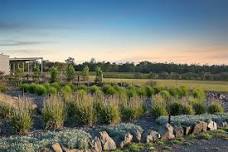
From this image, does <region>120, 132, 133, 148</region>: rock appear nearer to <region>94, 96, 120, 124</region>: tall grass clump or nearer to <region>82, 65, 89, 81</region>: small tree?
<region>94, 96, 120, 124</region>: tall grass clump

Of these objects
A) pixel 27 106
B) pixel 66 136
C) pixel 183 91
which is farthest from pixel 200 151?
pixel 183 91

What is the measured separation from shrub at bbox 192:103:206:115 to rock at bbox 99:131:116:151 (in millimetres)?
5635

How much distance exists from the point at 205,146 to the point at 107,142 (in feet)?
7.14

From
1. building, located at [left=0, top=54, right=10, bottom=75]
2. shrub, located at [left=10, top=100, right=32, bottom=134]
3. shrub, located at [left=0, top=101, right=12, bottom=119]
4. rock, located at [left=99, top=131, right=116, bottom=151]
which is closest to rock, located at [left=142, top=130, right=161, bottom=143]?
rock, located at [left=99, top=131, right=116, bottom=151]

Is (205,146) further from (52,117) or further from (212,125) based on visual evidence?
(52,117)

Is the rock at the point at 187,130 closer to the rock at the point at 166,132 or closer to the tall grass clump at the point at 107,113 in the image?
the rock at the point at 166,132

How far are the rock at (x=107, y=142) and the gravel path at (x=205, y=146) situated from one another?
126cm

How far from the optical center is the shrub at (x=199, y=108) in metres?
13.5

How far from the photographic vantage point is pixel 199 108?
1361cm

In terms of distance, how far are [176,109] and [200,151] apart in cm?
464

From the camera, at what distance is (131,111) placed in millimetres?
11406

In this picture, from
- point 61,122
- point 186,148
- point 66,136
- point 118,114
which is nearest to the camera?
point 66,136

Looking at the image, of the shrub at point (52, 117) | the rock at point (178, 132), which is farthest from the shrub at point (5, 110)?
the rock at point (178, 132)

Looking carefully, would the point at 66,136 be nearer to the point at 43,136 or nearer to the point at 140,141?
the point at 43,136
